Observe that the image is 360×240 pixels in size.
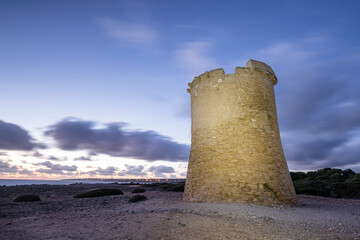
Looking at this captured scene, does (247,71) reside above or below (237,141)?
above

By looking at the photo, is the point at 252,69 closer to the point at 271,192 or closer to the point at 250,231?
the point at 271,192

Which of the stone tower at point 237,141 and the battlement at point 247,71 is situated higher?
the battlement at point 247,71

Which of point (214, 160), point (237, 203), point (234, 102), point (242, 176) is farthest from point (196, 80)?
point (237, 203)

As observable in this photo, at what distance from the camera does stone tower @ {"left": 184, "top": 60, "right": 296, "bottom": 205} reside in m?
9.05

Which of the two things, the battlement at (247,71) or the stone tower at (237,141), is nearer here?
the stone tower at (237,141)

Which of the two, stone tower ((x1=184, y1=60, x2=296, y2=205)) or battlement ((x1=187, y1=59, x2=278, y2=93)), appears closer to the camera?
stone tower ((x1=184, y1=60, x2=296, y2=205))

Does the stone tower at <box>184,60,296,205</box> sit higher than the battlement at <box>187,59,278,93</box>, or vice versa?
the battlement at <box>187,59,278,93</box>

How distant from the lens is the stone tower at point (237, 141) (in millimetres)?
9055

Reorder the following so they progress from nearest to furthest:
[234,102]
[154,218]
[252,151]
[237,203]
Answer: [154,218]
[237,203]
[252,151]
[234,102]

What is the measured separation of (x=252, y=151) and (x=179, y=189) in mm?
13439

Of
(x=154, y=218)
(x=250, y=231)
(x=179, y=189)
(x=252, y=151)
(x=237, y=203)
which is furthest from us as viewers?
(x=179, y=189)

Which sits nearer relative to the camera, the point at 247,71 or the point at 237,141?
the point at 237,141

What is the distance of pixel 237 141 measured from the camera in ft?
31.6

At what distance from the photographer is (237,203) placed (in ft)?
28.0
